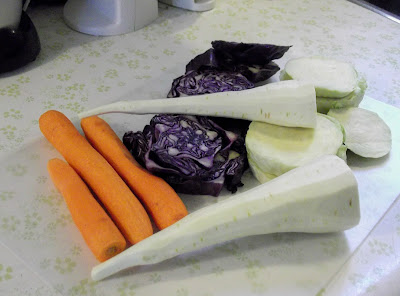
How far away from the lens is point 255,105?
1018mm

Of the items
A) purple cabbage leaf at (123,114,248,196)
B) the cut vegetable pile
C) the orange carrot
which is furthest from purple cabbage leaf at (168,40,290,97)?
the orange carrot

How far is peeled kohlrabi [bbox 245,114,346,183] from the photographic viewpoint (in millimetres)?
953

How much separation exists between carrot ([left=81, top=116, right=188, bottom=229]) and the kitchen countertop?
0.11m

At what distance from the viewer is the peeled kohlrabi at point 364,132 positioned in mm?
1074

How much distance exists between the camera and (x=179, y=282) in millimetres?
816

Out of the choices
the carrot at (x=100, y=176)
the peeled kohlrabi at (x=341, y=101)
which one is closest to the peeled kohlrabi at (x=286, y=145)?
the peeled kohlrabi at (x=341, y=101)

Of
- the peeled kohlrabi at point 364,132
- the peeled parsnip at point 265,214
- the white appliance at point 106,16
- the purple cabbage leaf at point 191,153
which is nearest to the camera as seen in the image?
the peeled parsnip at point 265,214

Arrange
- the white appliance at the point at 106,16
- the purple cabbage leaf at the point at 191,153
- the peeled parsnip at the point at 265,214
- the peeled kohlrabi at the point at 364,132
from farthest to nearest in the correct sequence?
the white appliance at the point at 106,16 → the peeled kohlrabi at the point at 364,132 → the purple cabbage leaf at the point at 191,153 → the peeled parsnip at the point at 265,214

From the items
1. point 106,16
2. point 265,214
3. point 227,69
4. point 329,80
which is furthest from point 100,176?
point 106,16

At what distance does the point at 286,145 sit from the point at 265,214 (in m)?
0.22

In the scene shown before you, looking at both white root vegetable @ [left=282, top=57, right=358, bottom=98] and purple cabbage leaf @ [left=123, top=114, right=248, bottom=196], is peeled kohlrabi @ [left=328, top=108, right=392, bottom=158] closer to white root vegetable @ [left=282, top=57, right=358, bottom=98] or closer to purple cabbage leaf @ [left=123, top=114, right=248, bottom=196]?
white root vegetable @ [left=282, top=57, right=358, bottom=98]

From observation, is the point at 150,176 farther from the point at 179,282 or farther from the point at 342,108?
the point at 342,108

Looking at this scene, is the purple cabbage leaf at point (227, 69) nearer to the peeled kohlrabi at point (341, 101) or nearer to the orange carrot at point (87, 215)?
the peeled kohlrabi at point (341, 101)

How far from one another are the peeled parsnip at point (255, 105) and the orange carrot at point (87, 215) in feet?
0.65
